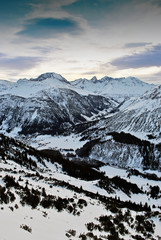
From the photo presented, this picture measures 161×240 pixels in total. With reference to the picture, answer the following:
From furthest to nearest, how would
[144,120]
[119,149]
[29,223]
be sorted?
[144,120] < [119,149] < [29,223]

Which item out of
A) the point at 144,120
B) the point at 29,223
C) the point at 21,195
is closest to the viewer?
the point at 29,223

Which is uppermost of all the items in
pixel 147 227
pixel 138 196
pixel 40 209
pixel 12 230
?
pixel 12 230

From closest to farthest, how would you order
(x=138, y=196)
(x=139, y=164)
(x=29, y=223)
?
(x=29, y=223) < (x=138, y=196) < (x=139, y=164)

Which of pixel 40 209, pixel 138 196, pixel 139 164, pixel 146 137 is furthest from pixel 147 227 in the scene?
pixel 146 137

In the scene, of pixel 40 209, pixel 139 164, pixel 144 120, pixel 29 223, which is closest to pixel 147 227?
pixel 40 209

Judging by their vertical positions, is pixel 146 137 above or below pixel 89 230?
below

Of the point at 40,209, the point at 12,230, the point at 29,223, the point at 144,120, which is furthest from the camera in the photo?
the point at 144,120

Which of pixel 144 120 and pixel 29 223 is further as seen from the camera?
pixel 144 120

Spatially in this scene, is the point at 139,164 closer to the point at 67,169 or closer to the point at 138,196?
the point at 138,196

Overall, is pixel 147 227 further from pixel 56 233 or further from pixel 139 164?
pixel 139 164
